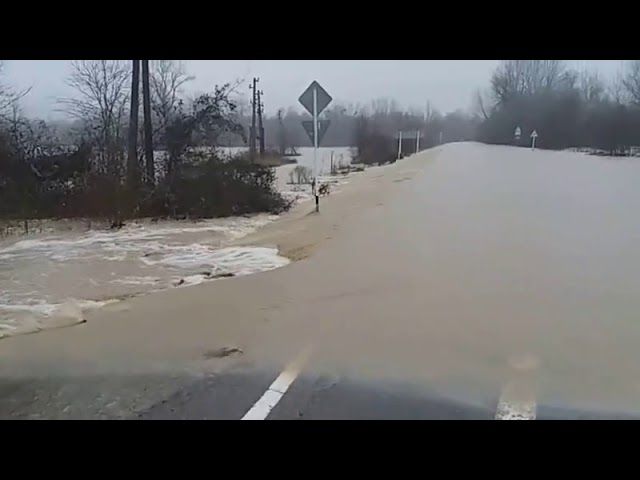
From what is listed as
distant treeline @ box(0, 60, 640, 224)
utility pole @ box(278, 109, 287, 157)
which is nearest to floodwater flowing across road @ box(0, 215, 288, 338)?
→ distant treeline @ box(0, 60, 640, 224)

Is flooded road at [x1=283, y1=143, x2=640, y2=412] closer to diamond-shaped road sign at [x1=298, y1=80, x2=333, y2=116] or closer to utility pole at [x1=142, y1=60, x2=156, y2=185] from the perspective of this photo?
diamond-shaped road sign at [x1=298, y1=80, x2=333, y2=116]

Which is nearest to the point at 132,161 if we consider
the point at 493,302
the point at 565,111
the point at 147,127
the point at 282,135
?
the point at 147,127

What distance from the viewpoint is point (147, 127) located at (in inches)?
693

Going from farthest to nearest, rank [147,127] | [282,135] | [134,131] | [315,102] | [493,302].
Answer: [282,135] → [134,131] → [147,127] → [315,102] → [493,302]

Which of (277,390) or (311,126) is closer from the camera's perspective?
(277,390)

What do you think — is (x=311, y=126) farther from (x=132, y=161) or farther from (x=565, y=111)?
(x=565, y=111)

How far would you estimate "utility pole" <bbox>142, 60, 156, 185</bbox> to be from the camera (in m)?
16.7

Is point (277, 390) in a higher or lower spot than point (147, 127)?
lower

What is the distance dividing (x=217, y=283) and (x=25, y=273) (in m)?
3.40

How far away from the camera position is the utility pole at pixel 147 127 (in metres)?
16.7
